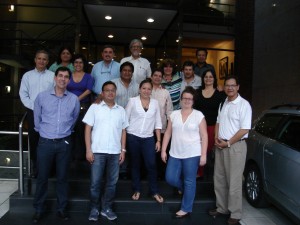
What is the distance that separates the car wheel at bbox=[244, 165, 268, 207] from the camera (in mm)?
5031

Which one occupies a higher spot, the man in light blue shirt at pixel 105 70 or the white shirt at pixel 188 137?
the man in light blue shirt at pixel 105 70

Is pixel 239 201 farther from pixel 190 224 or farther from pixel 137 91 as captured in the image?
pixel 137 91

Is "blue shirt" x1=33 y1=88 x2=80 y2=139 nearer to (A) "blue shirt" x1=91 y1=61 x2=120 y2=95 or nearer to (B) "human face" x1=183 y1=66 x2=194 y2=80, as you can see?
(A) "blue shirt" x1=91 y1=61 x2=120 y2=95

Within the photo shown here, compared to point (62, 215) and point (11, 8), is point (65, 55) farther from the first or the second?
point (11, 8)

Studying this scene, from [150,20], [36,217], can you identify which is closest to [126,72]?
[36,217]

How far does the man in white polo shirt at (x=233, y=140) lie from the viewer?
4.26 m

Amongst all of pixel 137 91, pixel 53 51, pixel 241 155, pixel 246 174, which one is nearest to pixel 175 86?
pixel 137 91

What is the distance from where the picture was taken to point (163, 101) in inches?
198

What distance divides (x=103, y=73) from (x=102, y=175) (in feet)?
5.94

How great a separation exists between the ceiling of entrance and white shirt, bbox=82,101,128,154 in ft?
18.0

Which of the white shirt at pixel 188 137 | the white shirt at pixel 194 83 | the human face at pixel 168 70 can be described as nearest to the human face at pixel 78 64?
the human face at pixel 168 70

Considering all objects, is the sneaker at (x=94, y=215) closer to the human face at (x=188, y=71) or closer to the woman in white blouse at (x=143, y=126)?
the woman in white blouse at (x=143, y=126)

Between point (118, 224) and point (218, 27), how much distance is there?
9.44 metres

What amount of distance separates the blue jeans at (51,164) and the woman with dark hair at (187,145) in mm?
1304
